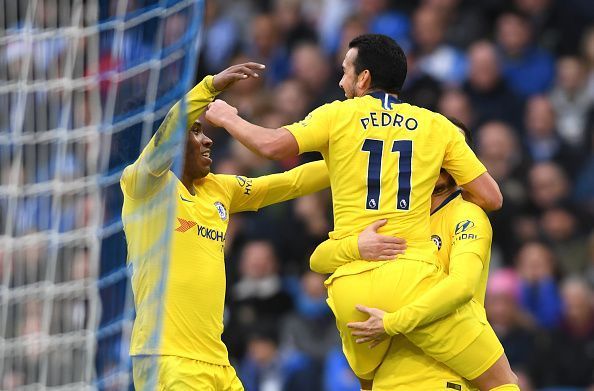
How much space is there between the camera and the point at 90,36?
7258mm

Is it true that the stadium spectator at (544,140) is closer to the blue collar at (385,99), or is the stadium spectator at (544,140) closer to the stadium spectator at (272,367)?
the stadium spectator at (272,367)

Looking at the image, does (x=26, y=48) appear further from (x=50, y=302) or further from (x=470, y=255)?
(x=470, y=255)

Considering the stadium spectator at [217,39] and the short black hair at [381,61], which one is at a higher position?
the short black hair at [381,61]

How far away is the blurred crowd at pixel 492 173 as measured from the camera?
39.7 feet

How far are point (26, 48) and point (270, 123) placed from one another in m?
6.71

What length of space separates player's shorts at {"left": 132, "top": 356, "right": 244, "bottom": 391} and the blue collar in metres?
1.68

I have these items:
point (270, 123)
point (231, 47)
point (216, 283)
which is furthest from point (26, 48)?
point (231, 47)

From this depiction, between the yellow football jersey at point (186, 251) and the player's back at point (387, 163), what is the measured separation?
2.69ft

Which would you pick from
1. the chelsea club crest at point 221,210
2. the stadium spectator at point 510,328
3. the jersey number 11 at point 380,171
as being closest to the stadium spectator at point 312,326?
the stadium spectator at point 510,328

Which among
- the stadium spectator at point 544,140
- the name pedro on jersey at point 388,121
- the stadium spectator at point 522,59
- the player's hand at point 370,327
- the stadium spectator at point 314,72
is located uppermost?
the name pedro on jersey at point 388,121

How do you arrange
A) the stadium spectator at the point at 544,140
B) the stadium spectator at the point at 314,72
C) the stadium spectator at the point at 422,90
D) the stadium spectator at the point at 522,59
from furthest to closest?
the stadium spectator at the point at 314,72 → the stadium spectator at the point at 522,59 → the stadium spectator at the point at 422,90 → the stadium spectator at the point at 544,140

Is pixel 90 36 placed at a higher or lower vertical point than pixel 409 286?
higher

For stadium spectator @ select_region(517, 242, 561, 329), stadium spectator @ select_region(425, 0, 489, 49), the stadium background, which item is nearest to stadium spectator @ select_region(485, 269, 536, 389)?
the stadium background

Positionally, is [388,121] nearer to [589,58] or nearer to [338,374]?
[338,374]
